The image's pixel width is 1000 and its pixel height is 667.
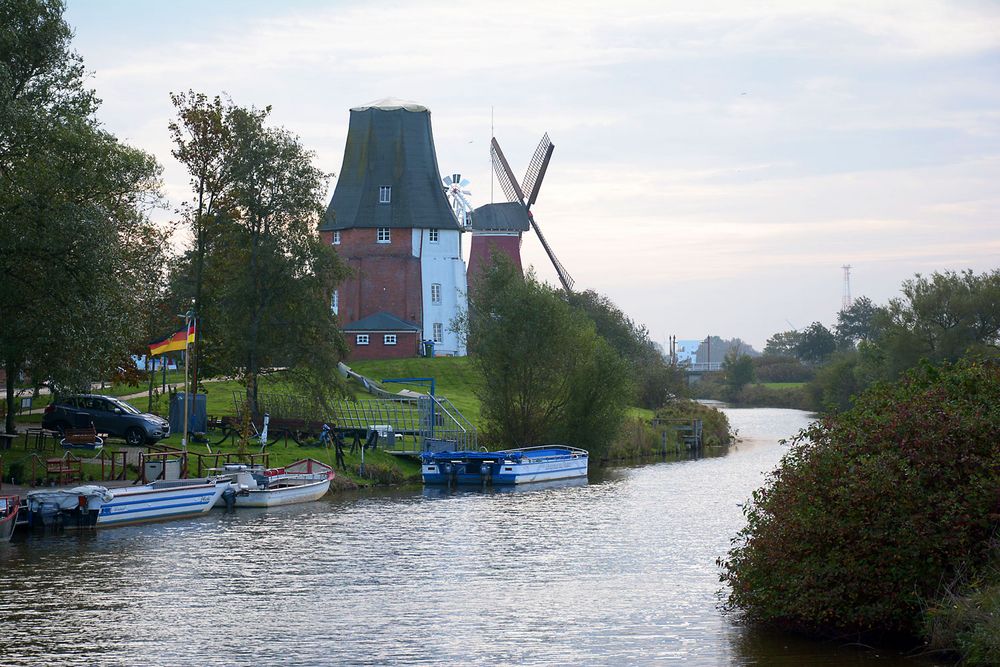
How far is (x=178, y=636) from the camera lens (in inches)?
901

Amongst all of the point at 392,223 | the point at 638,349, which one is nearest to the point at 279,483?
the point at 392,223

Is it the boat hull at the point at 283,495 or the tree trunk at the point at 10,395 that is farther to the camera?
the tree trunk at the point at 10,395

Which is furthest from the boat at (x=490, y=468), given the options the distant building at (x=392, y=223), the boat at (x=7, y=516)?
the distant building at (x=392, y=223)

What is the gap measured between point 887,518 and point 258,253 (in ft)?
140

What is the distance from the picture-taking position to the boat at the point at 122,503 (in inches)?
1444

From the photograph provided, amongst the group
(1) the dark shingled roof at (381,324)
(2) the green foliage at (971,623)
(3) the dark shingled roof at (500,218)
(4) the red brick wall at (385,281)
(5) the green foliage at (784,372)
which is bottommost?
(2) the green foliage at (971,623)

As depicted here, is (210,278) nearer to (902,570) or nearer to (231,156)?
(231,156)

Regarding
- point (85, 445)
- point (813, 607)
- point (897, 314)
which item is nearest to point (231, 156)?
point (85, 445)

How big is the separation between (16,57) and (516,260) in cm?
7975

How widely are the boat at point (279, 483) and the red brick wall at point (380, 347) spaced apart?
47946 mm

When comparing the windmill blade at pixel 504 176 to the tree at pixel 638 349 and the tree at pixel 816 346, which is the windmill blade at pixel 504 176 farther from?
the tree at pixel 816 346

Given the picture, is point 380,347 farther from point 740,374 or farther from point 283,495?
point 740,374

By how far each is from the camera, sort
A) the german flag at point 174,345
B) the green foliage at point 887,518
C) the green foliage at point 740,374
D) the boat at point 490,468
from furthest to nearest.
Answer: the green foliage at point 740,374, the boat at point 490,468, the german flag at point 174,345, the green foliage at point 887,518

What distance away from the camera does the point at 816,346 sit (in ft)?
633
